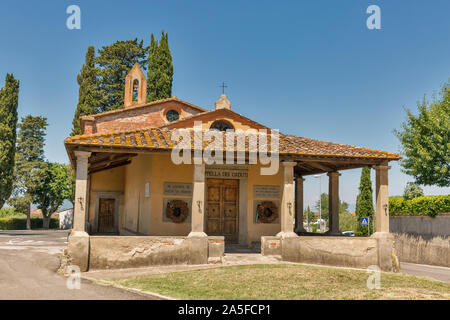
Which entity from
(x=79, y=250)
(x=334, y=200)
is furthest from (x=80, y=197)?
(x=334, y=200)

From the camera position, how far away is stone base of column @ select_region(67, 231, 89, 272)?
428 inches

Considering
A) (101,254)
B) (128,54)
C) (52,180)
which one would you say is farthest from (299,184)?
(52,180)

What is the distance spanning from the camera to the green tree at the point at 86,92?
123 feet

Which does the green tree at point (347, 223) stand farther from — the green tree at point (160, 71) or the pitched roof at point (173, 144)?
the pitched roof at point (173, 144)

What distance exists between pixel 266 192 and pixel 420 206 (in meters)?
11.8

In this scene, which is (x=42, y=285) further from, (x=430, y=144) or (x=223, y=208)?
(x=430, y=144)

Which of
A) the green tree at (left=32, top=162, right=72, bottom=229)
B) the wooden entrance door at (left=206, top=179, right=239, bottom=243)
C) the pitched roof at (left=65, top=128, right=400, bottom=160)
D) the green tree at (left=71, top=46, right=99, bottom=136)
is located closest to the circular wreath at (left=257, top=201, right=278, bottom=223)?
the wooden entrance door at (left=206, top=179, right=239, bottom=243)

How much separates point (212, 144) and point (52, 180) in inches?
1622

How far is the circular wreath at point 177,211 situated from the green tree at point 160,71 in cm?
2416

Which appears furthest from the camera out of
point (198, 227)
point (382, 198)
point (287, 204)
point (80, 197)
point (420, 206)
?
point (420, 206)

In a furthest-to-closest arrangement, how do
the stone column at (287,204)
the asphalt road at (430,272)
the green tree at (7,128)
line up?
the green tree at (7,128), the asphalt road at (430,272), the stone column at (287,204)

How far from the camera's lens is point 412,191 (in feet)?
78.1

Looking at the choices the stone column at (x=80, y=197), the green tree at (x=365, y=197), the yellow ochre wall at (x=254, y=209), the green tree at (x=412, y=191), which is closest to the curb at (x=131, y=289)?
the stone column at (x=80, y=197)
